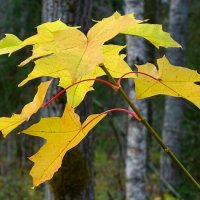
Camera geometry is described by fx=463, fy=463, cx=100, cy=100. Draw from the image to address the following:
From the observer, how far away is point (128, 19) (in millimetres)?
799

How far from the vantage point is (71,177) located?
262 centimetres

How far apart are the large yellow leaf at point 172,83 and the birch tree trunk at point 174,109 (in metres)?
6.27

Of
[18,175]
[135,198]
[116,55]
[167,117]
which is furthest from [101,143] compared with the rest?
[116,55]

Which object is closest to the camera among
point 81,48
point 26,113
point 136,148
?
point 81,48

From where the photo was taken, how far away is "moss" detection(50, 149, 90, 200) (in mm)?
2615

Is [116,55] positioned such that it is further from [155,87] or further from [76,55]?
[76,55]

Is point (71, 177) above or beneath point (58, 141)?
beneath

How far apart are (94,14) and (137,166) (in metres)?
6.07

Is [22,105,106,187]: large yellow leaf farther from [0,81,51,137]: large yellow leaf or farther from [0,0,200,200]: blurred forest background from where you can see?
[0,0,200,200]: blurred forest background

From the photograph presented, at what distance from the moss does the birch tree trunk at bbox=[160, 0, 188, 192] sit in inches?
185

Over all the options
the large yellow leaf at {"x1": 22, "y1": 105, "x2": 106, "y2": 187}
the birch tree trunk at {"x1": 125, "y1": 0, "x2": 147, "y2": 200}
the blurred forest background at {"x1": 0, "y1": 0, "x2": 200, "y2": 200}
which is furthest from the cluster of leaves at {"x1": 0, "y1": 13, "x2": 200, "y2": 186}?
Answer: the birch tree trunk at {"x1": 125, "y1": 0, "x2": 147, "y2": 200}

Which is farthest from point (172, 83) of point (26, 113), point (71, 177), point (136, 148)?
point (136, 148)

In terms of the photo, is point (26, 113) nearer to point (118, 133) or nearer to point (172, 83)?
point (172, 83)

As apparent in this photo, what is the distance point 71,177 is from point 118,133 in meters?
4.15
